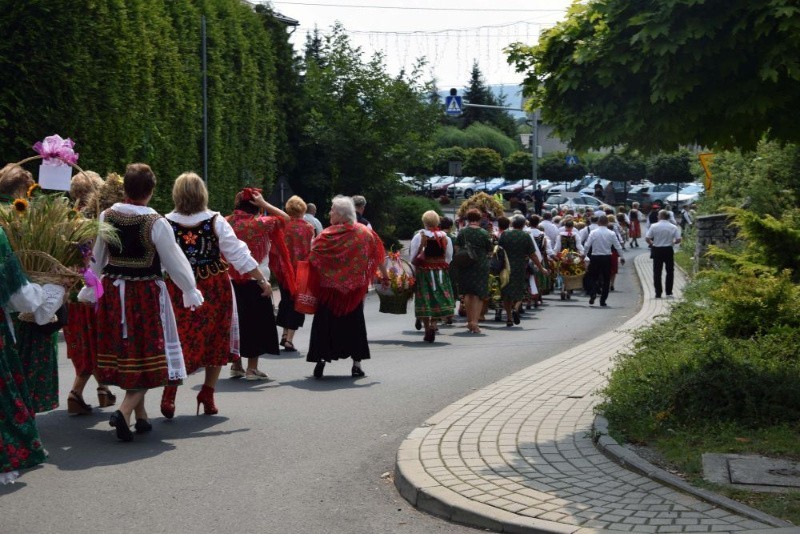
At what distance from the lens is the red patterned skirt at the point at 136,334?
8133mm

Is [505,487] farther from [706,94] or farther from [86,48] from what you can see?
[86,48]

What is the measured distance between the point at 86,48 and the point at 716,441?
46.4 ft

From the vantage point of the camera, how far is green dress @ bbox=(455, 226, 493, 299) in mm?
17328

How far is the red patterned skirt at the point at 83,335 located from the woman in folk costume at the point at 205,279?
66cm

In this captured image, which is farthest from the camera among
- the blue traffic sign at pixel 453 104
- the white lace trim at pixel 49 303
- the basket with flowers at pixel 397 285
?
the blue traffic sign at pixel 453 104

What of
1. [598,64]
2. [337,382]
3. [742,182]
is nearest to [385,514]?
[598,64]

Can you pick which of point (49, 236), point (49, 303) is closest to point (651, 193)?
point (49, 236)

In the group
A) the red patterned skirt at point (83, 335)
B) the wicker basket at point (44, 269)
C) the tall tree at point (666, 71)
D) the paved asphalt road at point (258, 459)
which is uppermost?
the tall tree at point (666, 71)

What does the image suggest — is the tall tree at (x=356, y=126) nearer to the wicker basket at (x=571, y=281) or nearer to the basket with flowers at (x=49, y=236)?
the wicker basket at (x=571, y=281)

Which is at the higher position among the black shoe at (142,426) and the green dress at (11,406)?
the green dress at (11,406)

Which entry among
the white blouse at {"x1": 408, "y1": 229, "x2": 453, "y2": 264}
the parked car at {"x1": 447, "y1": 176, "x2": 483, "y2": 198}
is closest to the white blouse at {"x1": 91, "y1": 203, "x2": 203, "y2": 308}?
the white blouse at {"x1": 408, "y1": 229, "x2": 453, "y2": 264}

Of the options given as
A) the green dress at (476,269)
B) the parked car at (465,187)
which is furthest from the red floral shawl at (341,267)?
the parked car at (465,187)

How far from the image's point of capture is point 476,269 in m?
17.4

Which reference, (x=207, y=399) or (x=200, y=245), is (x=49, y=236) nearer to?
(x=200, y=245)
